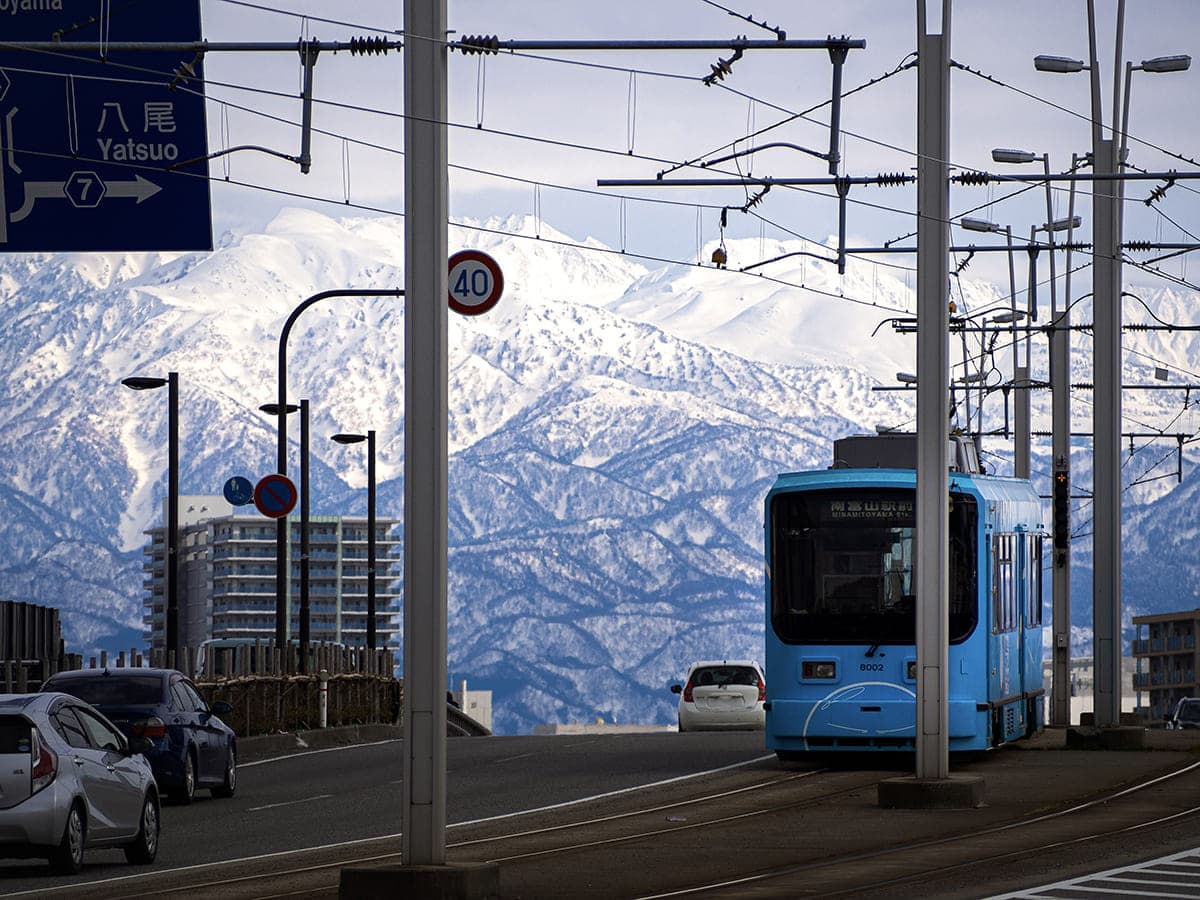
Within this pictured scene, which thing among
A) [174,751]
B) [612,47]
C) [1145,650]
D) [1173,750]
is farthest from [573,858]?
[1145,650]

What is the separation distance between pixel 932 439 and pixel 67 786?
8364mm

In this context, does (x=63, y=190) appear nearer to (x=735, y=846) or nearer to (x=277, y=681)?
(x=735, y=846)

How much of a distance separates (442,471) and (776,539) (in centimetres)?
1370

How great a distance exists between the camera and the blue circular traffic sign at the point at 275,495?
38.0 m

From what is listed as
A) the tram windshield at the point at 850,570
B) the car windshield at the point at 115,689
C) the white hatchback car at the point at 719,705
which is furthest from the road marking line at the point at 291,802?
the white hatchback car at the point at 719,705

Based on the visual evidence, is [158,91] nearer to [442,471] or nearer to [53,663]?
[442,471]

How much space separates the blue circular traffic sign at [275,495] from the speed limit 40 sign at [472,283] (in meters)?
14.7

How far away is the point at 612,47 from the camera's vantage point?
19.6 metres

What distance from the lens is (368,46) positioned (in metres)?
20.8

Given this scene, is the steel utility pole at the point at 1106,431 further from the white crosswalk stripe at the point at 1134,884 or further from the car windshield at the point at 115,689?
the white crosswalk stripe at the point at 1134,884

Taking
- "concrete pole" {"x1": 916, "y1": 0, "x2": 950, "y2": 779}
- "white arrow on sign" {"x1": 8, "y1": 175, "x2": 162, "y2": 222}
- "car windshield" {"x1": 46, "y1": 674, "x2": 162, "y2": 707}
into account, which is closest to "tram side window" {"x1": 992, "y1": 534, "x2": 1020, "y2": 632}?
"concrete pole" {"x1": 916, "y1": 0, "x2": 950, "y2": 779}

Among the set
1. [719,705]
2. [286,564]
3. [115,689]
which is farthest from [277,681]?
[115,689]

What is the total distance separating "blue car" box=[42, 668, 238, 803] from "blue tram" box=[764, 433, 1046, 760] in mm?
6348

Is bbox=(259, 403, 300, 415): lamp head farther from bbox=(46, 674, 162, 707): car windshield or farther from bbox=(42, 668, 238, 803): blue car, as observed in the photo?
bbox=(46, 674, 162, 707): car windshield
